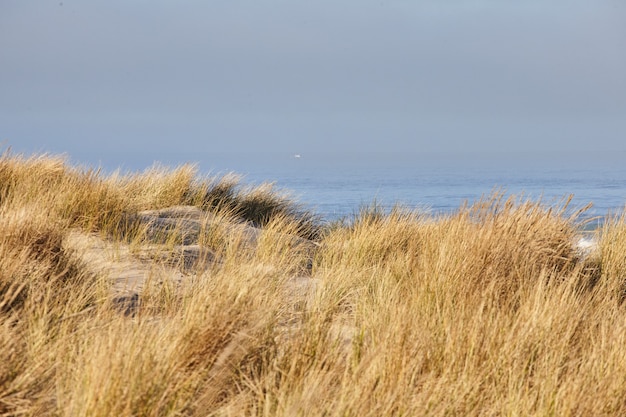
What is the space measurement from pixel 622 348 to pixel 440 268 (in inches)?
61.2

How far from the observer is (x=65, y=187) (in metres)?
6.84

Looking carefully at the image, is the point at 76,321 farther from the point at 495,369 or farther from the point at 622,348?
the point at 622,348

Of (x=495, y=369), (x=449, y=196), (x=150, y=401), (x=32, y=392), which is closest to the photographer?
(x=150, y=401)

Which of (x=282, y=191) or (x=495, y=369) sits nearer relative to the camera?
(x=495, y=369)

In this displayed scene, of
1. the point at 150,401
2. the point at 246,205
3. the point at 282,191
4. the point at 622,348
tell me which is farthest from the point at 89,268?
the point at 282,191

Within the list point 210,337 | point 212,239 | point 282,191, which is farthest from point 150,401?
point 282,191

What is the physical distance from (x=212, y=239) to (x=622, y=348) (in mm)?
3922

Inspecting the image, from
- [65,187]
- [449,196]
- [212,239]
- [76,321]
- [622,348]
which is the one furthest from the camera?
[449,196]

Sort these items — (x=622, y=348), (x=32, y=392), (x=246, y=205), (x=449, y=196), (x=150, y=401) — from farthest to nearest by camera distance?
(x=449, y=196) < (x=246, y=205) < (x=622, y=348) < (x=32, y=392) < (x=150, y=401)

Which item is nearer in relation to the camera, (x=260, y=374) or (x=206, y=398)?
(x=206, y=398)

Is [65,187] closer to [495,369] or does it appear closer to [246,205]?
[246,205]

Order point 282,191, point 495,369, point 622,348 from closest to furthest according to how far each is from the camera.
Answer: point 495,369 → point 622,348 → point 282,191

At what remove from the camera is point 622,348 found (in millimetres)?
3018

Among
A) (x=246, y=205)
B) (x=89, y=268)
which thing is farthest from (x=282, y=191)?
(x=89, y=268)
